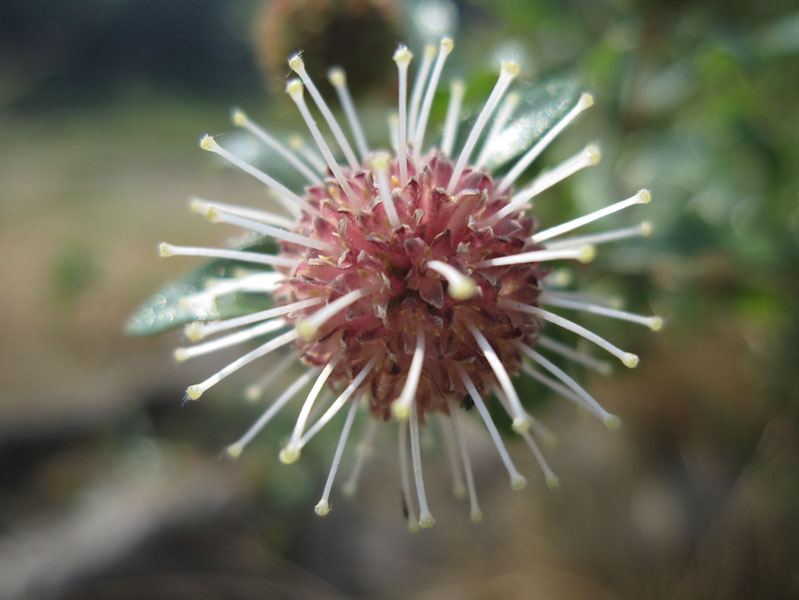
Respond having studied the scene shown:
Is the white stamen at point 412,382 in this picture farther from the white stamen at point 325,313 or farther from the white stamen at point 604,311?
the white stamen at point 604,311

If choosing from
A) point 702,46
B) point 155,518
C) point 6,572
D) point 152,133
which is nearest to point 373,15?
point 702,46

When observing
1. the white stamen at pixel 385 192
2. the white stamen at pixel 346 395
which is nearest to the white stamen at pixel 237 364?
the white stamen at pixel 346 395

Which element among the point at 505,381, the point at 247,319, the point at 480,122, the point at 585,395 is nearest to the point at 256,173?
the point at 247,319

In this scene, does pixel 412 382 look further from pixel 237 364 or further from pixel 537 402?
pixel 537 402

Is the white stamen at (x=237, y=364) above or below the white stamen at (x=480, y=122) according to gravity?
below

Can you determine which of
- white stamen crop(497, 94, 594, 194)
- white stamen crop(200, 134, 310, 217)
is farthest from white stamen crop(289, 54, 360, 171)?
A: white stamen crop(497, 94, 594, 194)
